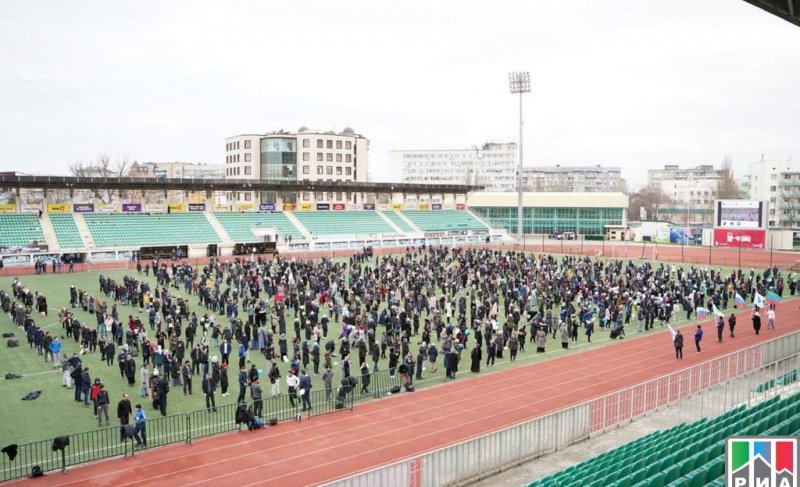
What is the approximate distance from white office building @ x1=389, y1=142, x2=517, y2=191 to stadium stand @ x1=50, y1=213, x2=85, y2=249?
12406 cm

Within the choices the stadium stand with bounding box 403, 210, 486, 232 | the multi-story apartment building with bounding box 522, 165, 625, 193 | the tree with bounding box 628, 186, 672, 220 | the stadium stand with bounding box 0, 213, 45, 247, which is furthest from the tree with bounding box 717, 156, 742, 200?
the stadium stand with bounding box 0, 213, 45, 247

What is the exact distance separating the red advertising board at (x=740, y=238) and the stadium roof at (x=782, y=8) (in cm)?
5343

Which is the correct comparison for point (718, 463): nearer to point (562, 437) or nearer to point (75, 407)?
point (562, 437)

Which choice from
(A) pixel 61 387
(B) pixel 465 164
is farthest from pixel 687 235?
(B) pixel 465 164

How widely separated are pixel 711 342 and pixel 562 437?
47.3 ft

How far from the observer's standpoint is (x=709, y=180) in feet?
493

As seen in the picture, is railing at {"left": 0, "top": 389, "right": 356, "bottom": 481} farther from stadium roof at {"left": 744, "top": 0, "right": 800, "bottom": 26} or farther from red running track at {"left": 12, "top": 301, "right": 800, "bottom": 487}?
stadium roof at {"left": 744, "top": 0, "right": 800, "bottom": 26}

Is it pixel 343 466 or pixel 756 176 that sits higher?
pixel 756 176

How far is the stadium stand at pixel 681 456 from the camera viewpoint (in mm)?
8250

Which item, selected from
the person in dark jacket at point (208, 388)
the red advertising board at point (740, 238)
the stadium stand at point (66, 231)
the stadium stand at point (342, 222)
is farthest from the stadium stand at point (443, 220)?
the person in dark jacket at point (208, 388)

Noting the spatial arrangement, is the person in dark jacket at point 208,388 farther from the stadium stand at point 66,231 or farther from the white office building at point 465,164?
the white office building at point 465,164

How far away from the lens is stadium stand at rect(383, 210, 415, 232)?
71938 millimetres

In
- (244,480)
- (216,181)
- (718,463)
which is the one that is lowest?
(244,480)

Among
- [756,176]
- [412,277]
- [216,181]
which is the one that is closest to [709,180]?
[756,176]
